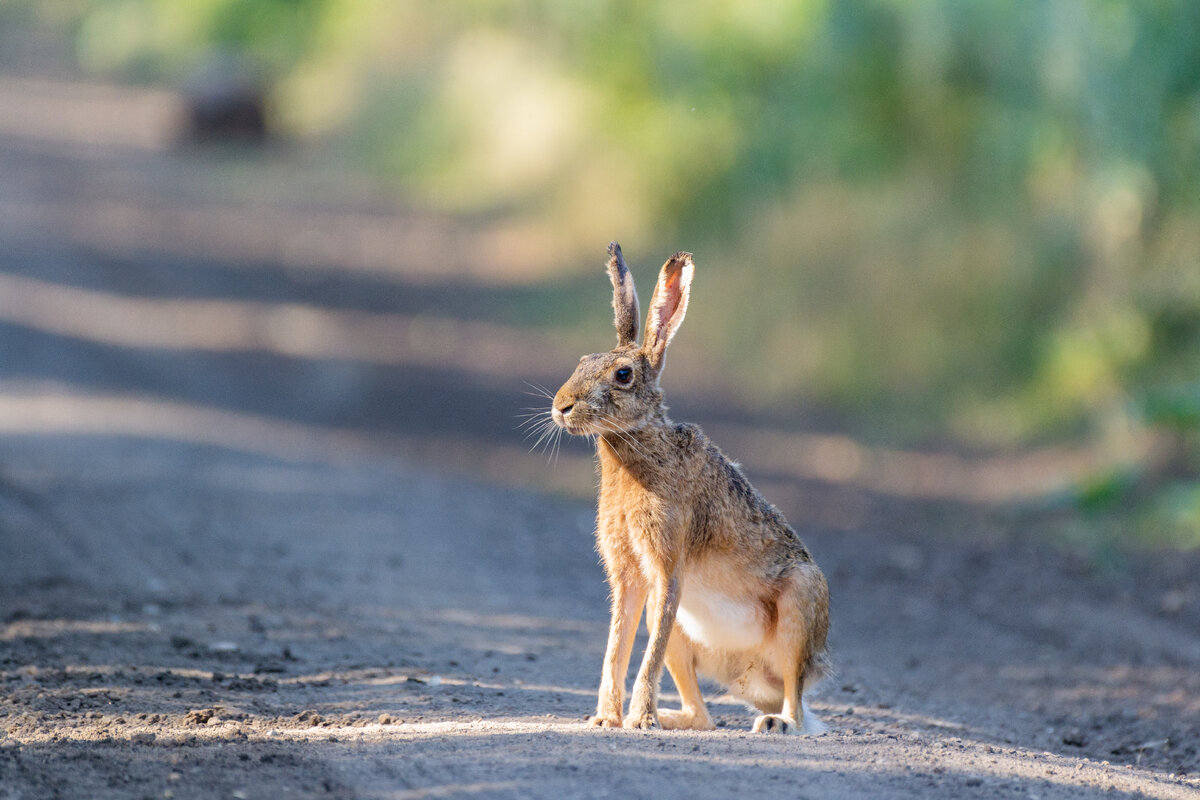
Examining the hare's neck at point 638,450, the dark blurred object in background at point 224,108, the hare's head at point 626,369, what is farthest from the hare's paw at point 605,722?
the dark blurred object in background at point 224,108

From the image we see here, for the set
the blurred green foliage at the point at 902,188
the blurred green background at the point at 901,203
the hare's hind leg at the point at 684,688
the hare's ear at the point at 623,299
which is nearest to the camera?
the hare's ear at the point at 623,299

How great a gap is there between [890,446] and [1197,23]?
4602mm

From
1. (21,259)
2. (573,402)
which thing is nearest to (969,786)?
A: (573,402)

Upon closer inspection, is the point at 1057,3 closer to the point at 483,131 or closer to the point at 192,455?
the point at 192,455

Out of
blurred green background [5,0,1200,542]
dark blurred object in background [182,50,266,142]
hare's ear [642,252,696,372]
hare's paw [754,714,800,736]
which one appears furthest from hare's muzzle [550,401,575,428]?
dark blurred object in background [182,50,266,142]

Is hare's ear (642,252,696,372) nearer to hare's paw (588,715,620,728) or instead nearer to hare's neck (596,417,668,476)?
hare's neck (596,417,668,476)

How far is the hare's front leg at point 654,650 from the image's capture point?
4.98 meters

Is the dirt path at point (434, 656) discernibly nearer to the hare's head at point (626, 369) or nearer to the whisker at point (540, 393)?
the whisker at point (540, 393)

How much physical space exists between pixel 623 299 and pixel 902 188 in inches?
435

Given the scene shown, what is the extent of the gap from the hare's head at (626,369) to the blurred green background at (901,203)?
6066 millimetres

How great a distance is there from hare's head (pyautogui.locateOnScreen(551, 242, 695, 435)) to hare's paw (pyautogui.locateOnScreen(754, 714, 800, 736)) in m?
1.21

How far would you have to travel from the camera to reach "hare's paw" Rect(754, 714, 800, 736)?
520cm

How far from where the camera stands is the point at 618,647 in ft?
16.7

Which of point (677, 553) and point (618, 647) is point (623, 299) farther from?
point (618, 647)
